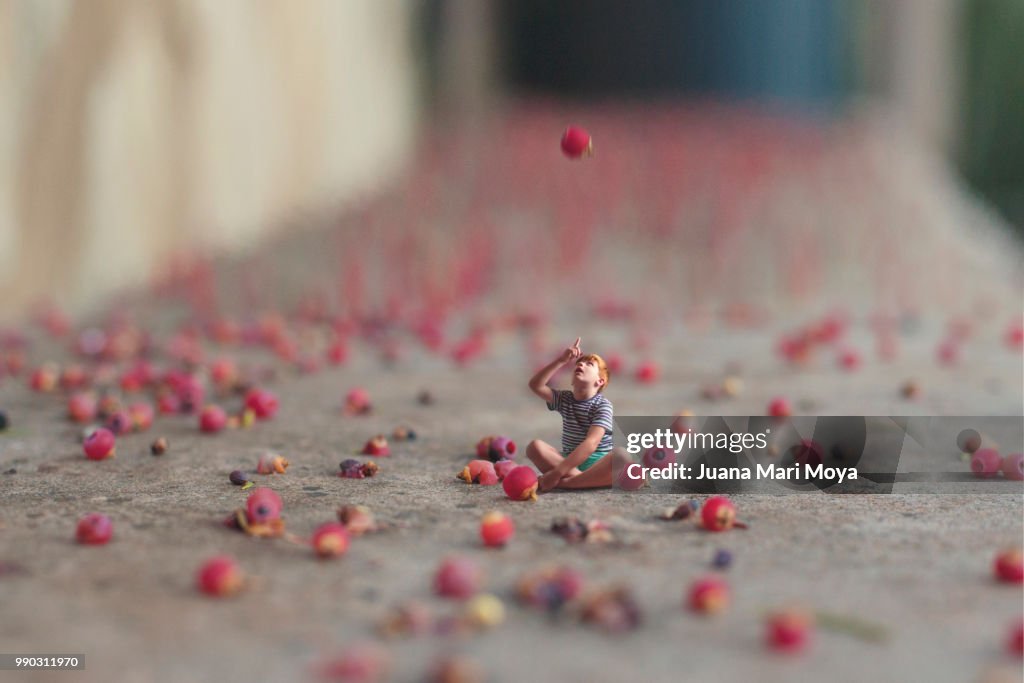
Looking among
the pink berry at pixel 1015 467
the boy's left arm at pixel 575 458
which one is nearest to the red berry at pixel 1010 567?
the pink berry at pixel 1015 467

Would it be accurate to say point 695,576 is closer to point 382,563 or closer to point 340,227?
point 382,563

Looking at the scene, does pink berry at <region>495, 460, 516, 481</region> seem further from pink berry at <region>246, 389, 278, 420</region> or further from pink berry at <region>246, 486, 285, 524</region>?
pink berry at <region>246, 389, 278, 420</region>

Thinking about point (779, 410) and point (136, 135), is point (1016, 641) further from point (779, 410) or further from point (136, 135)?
point (136, 135)

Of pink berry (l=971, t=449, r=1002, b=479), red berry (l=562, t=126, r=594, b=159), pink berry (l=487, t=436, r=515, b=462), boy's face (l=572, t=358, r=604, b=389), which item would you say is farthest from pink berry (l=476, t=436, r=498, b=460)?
pink berry (l=971, t=449, r=1002, b=479)

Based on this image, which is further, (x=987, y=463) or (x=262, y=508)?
(x=987, y=463)

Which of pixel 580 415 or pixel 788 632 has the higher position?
pixel 580 415

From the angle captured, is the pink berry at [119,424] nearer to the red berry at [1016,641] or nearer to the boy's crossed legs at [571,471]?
the boy's crossed legs at [571,471]

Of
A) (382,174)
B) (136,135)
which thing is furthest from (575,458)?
(382,174)
